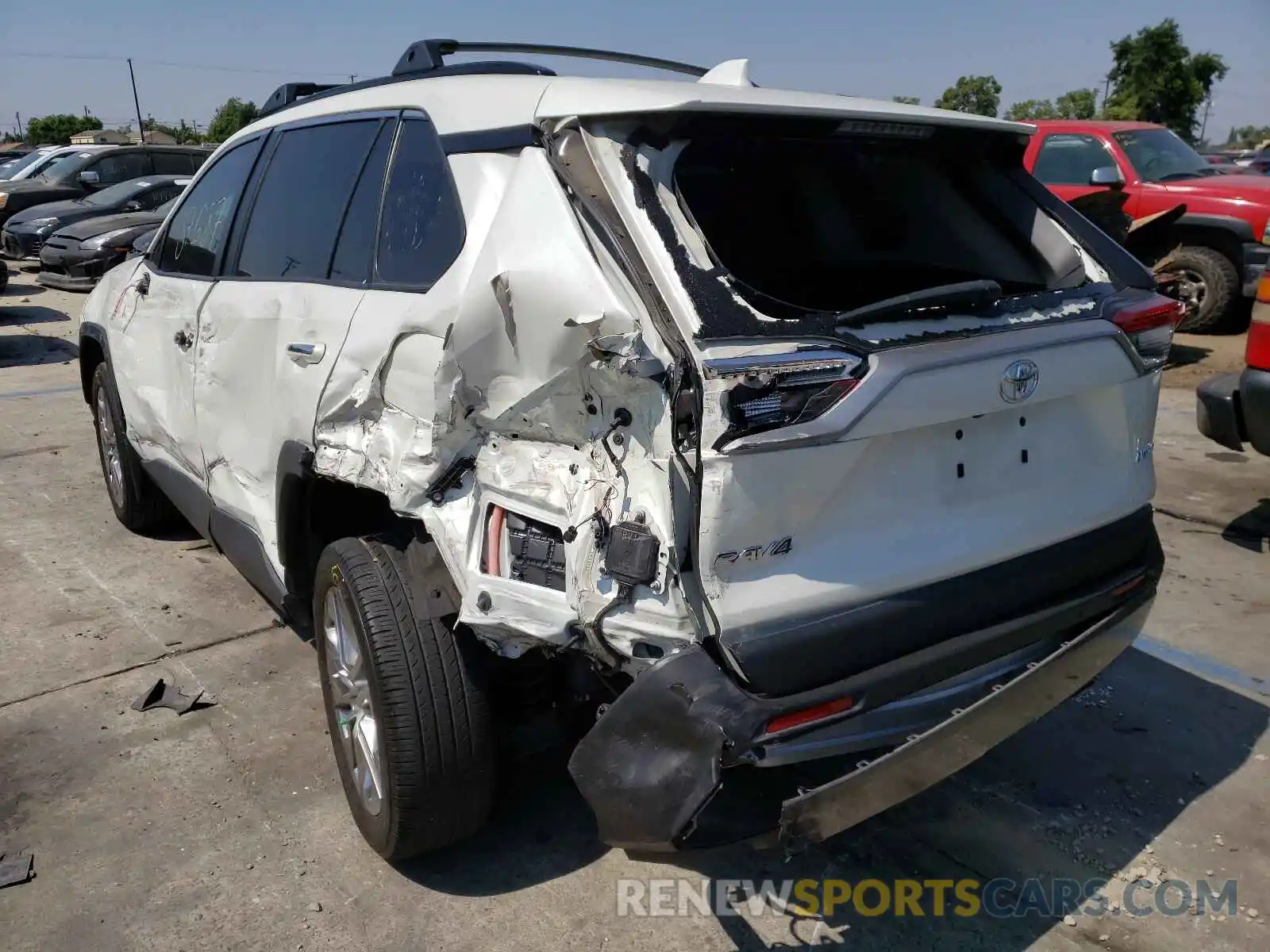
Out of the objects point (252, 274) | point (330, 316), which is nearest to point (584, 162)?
point (330, 316)

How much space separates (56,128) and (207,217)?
7390cm

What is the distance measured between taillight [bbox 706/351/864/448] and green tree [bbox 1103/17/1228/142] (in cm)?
4393

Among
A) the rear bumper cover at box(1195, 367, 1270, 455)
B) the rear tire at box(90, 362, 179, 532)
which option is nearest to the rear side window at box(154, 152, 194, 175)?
the rear tire at box(90, 362, 179, 532)

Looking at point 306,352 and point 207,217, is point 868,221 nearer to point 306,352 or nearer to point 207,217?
Result: point 306,352

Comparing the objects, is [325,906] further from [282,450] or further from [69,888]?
[282,450]

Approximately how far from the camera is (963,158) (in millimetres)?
3012

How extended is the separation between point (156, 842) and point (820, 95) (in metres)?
2.77

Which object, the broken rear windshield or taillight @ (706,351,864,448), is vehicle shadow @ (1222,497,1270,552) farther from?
taillight @ (706,351,864,448)

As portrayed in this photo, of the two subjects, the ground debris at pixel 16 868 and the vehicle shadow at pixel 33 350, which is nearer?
the ground debris at pixel 16 868

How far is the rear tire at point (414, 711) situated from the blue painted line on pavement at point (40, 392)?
23.0 ft

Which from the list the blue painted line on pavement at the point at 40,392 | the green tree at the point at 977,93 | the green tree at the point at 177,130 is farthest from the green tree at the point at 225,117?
the blue painted line on pavement at the point at 40,392

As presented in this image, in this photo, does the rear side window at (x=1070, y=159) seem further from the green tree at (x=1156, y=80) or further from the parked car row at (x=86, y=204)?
the green tree at (x=1156, y=80)

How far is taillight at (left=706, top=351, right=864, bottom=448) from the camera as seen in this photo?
6.49 feet

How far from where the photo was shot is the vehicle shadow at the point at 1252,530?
5.04 meters
